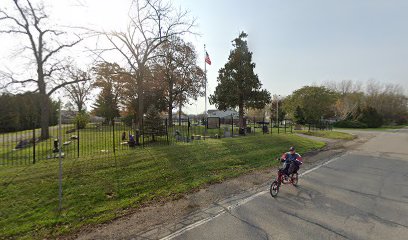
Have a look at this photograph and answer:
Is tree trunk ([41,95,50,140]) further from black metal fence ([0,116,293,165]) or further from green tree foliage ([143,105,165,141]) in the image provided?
green tree foliage ([143,105,165,141])

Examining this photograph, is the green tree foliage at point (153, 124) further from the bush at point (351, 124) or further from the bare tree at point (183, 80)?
the bush at point (351, 124)

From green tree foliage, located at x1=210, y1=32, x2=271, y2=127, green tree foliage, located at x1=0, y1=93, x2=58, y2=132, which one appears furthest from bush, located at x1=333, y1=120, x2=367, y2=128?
green tree foliage, located at x1=0, y1=93, x2=58, y2=132

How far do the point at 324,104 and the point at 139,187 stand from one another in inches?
1757

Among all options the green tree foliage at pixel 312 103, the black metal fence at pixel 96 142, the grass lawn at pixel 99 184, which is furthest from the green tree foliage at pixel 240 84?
the grass lawn at pixel 99 184

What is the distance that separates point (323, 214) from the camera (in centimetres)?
559

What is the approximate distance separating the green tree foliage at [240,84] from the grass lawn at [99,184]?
19463 mm

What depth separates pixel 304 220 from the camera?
17.3 feet

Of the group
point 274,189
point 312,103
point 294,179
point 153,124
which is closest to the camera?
point 274,189

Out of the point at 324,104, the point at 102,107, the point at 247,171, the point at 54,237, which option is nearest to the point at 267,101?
the point at 324,104

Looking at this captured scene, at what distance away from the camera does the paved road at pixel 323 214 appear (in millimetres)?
4676

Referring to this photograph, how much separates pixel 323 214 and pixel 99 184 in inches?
250

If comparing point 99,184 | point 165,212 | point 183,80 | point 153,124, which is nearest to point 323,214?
point 165,212

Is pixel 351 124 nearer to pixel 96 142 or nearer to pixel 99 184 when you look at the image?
pixel 96 142

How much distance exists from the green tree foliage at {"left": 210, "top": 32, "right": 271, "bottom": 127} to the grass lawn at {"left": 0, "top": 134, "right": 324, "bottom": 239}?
1946 centimetres
